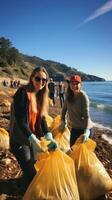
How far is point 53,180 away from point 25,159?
0.42m

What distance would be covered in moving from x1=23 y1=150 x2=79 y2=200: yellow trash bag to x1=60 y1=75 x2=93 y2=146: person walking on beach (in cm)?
101

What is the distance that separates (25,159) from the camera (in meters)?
3.68

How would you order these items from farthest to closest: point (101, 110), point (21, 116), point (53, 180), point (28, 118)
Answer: point (101, 110) → point (28, 118) → point (21, 116) → point (53, 180)

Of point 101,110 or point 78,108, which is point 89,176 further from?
point 101,110

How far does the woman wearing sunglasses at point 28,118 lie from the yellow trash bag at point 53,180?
16 centimetres

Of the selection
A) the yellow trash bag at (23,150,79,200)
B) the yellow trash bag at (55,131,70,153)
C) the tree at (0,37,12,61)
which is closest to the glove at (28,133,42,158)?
the yellow trash bag at (23,150,79,200)

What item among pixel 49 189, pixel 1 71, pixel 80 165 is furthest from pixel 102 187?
pixel 1 71

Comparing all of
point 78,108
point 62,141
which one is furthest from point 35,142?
point 62,141

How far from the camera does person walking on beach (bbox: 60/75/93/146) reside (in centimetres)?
466

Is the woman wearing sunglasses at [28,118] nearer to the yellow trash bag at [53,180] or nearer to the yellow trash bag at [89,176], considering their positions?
the yellow trash bag at [53,180]

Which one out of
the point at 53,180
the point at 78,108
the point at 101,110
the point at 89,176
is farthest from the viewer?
the point at 101,110

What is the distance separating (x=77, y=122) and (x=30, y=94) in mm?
1349

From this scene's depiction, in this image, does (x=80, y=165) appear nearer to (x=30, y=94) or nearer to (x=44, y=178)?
(x=44, y=178)

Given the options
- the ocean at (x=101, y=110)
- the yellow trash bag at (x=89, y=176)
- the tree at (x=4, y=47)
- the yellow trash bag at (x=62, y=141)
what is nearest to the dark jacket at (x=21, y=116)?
the yellow trash bag at (x=89, y=176)
